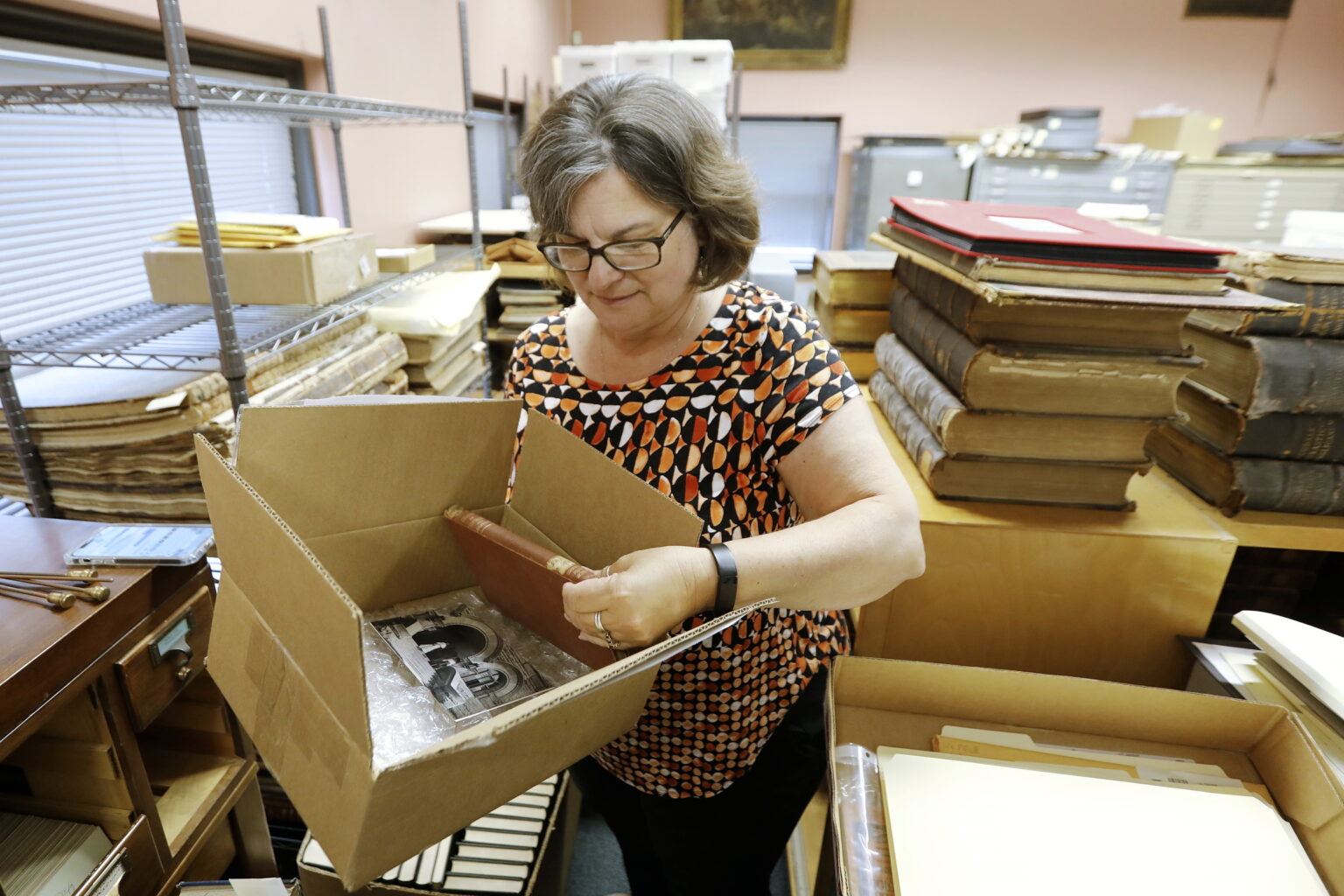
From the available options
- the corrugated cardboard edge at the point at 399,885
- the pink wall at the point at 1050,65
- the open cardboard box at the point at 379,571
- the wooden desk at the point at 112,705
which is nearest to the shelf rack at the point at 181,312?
the wooden desk at the point at 112,705

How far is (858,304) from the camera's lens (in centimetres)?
184

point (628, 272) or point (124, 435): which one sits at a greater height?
point (628, 272)

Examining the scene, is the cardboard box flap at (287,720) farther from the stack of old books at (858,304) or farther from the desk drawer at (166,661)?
the stack of old books at (858,304)

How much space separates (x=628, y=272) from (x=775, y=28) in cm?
542

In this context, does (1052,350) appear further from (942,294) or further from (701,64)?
(701,64)

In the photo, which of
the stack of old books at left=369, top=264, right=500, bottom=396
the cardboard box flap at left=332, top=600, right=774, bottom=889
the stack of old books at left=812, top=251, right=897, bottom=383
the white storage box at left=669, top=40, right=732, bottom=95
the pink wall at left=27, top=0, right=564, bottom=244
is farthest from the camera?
the white storage box at left=669, top=40, right=732, bottom=95

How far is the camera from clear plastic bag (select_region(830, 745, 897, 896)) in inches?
28.9

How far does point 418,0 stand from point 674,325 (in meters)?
2.51

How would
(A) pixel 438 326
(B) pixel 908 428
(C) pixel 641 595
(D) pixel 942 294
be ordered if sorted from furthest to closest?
1. (A) pixel 438 326
2. (B) pixel 908 428
3. (D) pixel 942 294
4. (C) pixel 641 595

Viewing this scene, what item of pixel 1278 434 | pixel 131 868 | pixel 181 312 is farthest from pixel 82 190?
pixel 1278 434

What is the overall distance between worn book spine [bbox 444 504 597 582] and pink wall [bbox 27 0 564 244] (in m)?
1.25

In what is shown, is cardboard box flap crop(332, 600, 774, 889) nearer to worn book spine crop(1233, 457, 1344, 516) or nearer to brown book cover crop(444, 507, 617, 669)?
brown book cover crop(444, 507, 617, 669)

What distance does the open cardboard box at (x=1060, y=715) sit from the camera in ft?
2.86

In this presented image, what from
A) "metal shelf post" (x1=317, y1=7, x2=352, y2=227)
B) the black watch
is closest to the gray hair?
the black watch
